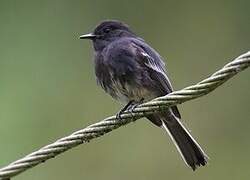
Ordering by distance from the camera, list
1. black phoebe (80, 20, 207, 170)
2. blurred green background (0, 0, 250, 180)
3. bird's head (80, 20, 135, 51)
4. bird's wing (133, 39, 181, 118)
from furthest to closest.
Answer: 1. blurred green background (0, 0, 250, 180)
2. bird's head (80, 20, 135, 51)
3. bird's wing (133, 39, 181, 118)
4. black phoebe (80, 20, 207, 170)

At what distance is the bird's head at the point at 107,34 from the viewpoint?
226 inches

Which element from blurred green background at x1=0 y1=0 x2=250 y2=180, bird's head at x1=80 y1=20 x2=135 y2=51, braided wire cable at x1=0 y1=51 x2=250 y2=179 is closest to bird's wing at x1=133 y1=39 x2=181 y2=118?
bird's head at x1=80 y1=20 x2=135 y2=51

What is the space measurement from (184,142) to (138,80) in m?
0.51

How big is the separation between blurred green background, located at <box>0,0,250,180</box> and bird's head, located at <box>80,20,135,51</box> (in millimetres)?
2190

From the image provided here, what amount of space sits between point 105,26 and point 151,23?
2.86 meters

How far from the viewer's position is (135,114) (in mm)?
4445

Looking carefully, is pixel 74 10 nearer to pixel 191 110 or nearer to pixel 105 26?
pixel 191 110

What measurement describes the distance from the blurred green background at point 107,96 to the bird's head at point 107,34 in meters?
2.19

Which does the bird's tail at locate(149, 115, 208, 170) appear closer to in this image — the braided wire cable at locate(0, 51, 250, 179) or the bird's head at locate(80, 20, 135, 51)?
the bird's head at locate(80, 20, 135, 51)

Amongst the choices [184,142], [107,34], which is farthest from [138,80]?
[107,34]

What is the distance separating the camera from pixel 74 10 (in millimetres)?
8953

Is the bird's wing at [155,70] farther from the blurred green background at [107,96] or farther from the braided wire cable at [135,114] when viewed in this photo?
the blurred green background at [107,96]

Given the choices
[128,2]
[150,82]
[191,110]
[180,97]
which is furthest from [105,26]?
[128,2]

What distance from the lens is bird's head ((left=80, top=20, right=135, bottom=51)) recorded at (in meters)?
5.75
